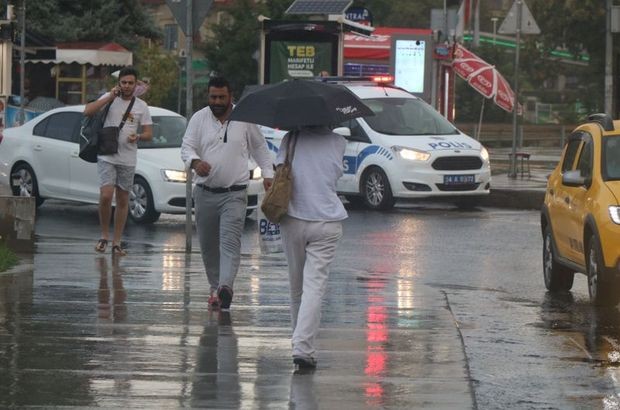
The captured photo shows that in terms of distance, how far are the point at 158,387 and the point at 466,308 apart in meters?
4.35

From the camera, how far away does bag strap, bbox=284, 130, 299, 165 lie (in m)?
9.72

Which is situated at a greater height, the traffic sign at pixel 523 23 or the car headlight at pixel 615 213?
the traffic sign at pixel 523 23

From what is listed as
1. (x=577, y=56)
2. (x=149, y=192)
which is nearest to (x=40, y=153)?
(x=149, y=192)

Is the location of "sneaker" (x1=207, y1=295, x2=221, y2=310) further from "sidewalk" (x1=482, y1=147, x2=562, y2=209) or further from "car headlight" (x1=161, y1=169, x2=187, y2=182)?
"sidewalk" (x1=482, y1=147, x2=562, y2=209)

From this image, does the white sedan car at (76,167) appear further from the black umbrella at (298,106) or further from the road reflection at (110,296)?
the black umbrella at (298,106)

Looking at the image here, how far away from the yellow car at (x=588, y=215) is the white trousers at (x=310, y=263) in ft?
11.9

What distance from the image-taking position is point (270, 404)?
8.59 m

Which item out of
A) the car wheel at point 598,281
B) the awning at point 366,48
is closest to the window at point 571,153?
the car wheel at point 598,281

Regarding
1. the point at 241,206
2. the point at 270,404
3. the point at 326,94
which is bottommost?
the point at 270,404

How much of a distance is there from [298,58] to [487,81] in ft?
14.3

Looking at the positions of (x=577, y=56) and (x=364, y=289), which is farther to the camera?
(x=577, y=56)

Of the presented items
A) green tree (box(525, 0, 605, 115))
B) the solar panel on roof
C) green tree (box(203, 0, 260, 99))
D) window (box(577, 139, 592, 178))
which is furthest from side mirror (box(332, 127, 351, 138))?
green tree (box(525, 0, 605, 115))

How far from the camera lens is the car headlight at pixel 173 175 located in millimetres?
20500

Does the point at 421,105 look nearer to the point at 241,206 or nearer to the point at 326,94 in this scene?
the point at 241,206
